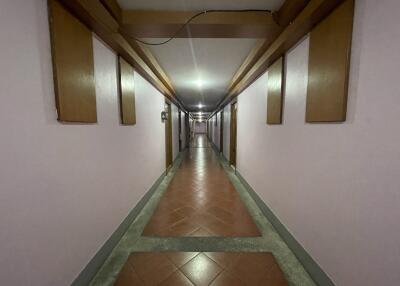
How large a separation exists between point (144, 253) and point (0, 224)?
4.56 ft

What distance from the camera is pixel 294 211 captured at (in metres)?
1.98

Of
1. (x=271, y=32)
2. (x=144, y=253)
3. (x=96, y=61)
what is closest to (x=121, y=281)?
(x=144, y=253)

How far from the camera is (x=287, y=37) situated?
1898 millimetres

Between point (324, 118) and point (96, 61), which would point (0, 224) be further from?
point (324, 118)

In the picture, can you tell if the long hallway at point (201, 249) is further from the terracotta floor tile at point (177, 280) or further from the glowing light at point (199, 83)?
the glowing light at point (199, 83)

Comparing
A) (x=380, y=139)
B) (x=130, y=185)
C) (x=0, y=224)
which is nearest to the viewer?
(x=0, y=224)

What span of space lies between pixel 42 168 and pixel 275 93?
8.73 ft

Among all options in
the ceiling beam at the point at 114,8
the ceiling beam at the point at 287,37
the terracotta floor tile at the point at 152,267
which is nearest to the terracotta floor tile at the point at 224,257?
the terracotta floor tile at the point at 152,267

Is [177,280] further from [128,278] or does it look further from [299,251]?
[299,251]

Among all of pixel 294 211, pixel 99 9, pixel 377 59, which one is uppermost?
pixel 99 9

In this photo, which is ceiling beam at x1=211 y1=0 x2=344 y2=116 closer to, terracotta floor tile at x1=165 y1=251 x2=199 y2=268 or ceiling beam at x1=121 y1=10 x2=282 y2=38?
ceiling beam at x1=121 y1=10 x2=282 y2=38

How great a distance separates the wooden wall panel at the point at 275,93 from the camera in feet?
7.63

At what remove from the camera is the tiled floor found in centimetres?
161

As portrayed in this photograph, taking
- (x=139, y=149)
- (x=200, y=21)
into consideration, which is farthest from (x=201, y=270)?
(x=200, y=21)
